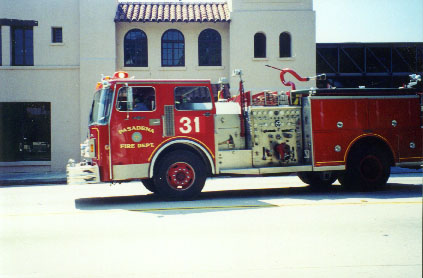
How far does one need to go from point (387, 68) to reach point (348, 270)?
19232 mm

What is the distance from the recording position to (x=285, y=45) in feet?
68.7

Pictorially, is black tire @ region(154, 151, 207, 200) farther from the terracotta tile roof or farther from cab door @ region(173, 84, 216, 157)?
the terracotta tile roof

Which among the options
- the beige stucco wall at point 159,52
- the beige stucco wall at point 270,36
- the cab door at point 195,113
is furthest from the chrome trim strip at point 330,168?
the beige stucco wall at point 159,52

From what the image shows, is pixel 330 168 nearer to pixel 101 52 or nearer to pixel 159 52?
A: pixel 159 52

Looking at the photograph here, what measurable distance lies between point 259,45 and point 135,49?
18.8 ft

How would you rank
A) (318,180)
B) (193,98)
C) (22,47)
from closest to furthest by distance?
(193,98) < (318,180) < (22,47)

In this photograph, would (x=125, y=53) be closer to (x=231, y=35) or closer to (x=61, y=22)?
(x=61, y=22)

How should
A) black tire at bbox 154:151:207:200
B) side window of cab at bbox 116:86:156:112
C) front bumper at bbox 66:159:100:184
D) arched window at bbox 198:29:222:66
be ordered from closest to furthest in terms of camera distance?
front bumper at bbox 66:159:100:184
side window of cab at bbox 116:86:156:112
black tire at bbox 154:151:207:200
arched window at bbox 198:29:222:66

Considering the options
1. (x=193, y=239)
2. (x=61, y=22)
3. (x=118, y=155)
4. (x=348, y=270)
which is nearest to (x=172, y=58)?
(x=61, y=22)

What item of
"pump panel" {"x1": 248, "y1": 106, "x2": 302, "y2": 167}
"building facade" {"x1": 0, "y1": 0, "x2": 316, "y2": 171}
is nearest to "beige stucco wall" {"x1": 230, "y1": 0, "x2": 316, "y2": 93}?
"building facade" {"x1": 0, "y1": 0, "x2": 316, "y2": 171}

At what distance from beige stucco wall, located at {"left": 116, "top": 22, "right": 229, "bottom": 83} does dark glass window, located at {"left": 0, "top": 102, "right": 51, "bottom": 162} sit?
4.18 metres

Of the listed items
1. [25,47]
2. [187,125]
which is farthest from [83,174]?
[25,47]

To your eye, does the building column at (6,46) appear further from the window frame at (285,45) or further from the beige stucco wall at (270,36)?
the window frame at (285,45)

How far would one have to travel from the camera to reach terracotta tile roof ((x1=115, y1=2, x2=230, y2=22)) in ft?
65.2
